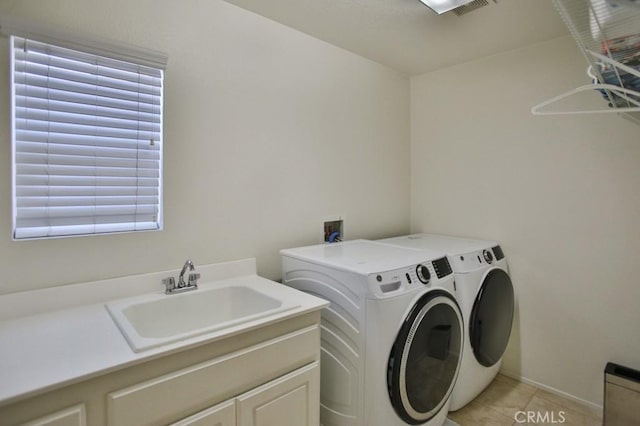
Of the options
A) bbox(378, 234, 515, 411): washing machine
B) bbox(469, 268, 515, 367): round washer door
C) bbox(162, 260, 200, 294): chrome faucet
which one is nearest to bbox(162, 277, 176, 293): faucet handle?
bbox(162, 260, 200, 294): chrome faucet

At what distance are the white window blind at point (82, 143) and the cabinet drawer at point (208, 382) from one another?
0.76 m

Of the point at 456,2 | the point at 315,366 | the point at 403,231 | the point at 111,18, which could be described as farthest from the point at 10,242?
the point at 403,231

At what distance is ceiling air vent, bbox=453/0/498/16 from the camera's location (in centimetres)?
175

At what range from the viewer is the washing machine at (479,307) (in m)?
1.95

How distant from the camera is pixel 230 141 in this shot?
6.04 feet

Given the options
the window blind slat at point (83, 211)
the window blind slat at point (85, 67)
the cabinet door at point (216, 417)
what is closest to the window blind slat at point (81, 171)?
the window blind slat at point (83, 211)

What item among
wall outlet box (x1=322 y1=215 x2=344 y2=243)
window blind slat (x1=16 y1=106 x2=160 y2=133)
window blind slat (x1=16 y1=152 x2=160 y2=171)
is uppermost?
window blind slat (x1=16 y1=106 x2=160 y2=133)

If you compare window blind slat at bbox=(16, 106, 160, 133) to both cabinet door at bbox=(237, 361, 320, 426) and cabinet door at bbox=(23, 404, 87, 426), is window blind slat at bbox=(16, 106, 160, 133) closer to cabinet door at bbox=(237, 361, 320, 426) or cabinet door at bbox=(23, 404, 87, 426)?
cabinet door at bbox=(23, 404, 87, 426)

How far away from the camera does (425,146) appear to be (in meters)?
2.91

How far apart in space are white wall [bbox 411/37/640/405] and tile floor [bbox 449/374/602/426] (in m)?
0.11

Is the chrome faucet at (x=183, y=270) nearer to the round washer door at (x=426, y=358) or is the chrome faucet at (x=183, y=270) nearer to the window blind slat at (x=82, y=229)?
the window blind slat at (x=82, y=229)

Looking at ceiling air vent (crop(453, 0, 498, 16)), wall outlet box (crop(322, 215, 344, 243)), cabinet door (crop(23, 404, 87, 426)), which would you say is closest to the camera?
cabinet door (crop(23, 404, 87, 426))

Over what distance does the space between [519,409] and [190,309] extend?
205cm

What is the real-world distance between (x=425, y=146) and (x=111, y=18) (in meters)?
2.35
